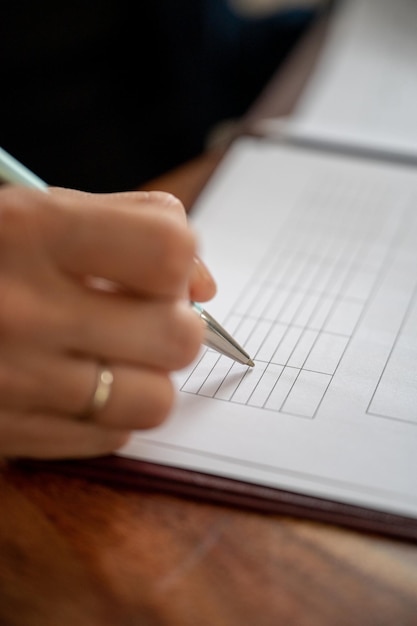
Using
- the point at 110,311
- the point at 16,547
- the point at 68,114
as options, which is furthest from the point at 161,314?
the point at 68,114

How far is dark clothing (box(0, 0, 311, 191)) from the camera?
3.33ft

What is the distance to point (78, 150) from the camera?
1.07 metres

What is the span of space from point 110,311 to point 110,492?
11cm

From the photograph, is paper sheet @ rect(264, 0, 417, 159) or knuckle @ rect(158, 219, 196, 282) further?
paper sheet @ rect(264, 0, 417, 159)

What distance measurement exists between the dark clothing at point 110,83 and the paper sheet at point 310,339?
14.9 inches

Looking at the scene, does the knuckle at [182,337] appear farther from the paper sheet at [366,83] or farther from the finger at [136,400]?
the paper sheet at [366,83]

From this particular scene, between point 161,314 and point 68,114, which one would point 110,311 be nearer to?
point 161,314

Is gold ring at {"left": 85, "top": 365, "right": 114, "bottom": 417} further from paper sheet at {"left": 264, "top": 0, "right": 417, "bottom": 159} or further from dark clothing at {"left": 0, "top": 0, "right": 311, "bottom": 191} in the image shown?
dark clothing at {"left": 0, "top": 0, "right": 311, "bottom": 191}

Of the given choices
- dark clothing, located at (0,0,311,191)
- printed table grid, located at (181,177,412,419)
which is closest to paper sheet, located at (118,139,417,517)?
printed table grid, located at (181,177,412,419)

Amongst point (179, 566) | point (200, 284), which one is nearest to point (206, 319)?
point (200, 284)

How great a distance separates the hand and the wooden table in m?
0.04

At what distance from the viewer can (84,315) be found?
368mm

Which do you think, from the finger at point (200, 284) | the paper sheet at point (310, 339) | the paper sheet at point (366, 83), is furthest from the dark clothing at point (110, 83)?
the finger at point (200, 284)

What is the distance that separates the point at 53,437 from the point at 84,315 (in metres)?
0.08
